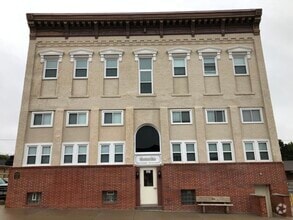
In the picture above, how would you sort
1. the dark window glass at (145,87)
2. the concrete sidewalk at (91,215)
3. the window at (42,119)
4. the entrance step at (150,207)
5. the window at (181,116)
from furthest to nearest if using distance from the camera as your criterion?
the dark window glass at (145,87), the window at (181,116), the window at (42,119), the entrance step at (150,207), the concrete sidewalk at (91,215)

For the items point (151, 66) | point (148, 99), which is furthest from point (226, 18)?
point (148, 99)

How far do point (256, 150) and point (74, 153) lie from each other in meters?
11.4

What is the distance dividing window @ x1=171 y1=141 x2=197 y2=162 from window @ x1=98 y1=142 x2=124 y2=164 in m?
3.27

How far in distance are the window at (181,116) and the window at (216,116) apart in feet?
4.11

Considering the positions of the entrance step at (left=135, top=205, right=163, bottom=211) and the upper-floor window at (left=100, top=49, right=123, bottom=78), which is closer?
the entrance step at (left=135, top=205, right=163, bottom=211)

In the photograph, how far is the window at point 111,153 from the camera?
52.2ft

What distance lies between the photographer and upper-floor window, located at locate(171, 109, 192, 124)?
1661cm

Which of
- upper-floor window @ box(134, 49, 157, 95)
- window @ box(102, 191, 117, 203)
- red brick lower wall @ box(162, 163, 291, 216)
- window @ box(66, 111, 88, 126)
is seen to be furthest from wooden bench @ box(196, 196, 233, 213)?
window @ box(66, 111, 88, 126)

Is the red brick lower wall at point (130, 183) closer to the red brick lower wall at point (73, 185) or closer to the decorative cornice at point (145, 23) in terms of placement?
the red brick lower wall at point (73, 185)

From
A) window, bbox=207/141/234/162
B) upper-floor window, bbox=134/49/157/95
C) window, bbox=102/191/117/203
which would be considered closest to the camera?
window, bbox=102/191/117/203

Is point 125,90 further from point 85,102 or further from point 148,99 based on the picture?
point 85,102

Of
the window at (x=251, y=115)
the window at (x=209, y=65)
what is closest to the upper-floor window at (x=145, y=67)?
the window at (x=209, y=65)

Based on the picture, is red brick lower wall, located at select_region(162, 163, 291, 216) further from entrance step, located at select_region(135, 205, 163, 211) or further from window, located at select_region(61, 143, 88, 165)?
window, located at select_region(61, 143, 88, 165)

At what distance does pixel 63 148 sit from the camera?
1605cm
